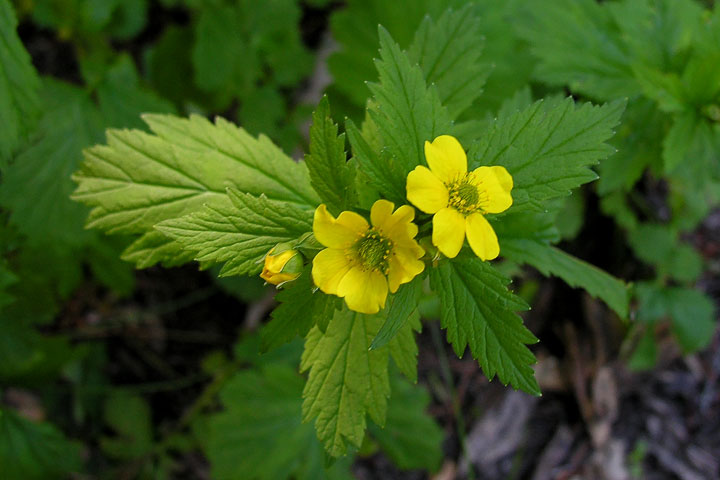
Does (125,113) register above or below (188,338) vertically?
above

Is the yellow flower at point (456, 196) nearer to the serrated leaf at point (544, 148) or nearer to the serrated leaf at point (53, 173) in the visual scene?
the serrated leaf at point (544, 148)

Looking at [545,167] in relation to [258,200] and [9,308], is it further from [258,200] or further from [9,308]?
[9,308]

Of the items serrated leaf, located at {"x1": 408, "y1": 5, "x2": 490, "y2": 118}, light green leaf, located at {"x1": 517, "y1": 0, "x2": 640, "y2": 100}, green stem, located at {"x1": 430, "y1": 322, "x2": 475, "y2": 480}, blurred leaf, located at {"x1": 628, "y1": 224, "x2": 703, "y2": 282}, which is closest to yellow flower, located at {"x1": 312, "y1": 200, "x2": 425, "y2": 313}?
serrated leaf, located at {"x1": 408, "y1": 5, "x2": 490, "y2": 118}

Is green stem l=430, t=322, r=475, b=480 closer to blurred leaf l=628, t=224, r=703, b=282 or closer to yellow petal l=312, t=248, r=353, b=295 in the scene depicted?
blurred leaf l=628, t=224, r=703, b=282

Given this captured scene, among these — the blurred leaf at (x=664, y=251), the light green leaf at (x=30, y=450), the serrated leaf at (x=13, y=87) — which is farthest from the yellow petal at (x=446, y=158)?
the light green leaf at (x=30, y=450)

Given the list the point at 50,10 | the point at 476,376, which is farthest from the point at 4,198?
the point at 476,376

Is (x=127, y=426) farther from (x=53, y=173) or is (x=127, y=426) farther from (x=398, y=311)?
(x=398, y=311)
